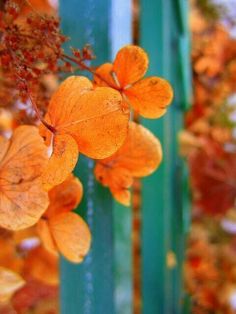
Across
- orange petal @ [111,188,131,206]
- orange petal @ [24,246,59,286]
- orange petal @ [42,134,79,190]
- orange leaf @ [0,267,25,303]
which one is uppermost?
orange petal @ [42,134,79,190]

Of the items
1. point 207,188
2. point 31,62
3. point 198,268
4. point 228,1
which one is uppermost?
point 228,1

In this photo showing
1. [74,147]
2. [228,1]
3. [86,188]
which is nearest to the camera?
[74,147]

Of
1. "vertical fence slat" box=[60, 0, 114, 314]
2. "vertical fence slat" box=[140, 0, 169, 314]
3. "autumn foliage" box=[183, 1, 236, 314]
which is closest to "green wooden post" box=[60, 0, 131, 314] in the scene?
"vertical fence slat" box=[60, 0, 114, 314]

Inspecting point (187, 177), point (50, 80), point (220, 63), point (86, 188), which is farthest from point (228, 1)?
point (86, 188)

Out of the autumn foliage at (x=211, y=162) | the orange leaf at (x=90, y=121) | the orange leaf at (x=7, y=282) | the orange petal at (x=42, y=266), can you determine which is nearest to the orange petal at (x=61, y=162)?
the orange leaf at (x=90, y=121)

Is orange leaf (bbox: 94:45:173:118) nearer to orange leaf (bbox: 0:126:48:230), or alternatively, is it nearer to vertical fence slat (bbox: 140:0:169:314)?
orange leaf (bbox: 0:126:48:230)

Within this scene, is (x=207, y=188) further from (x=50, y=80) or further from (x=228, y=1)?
(x=228, y=1)
